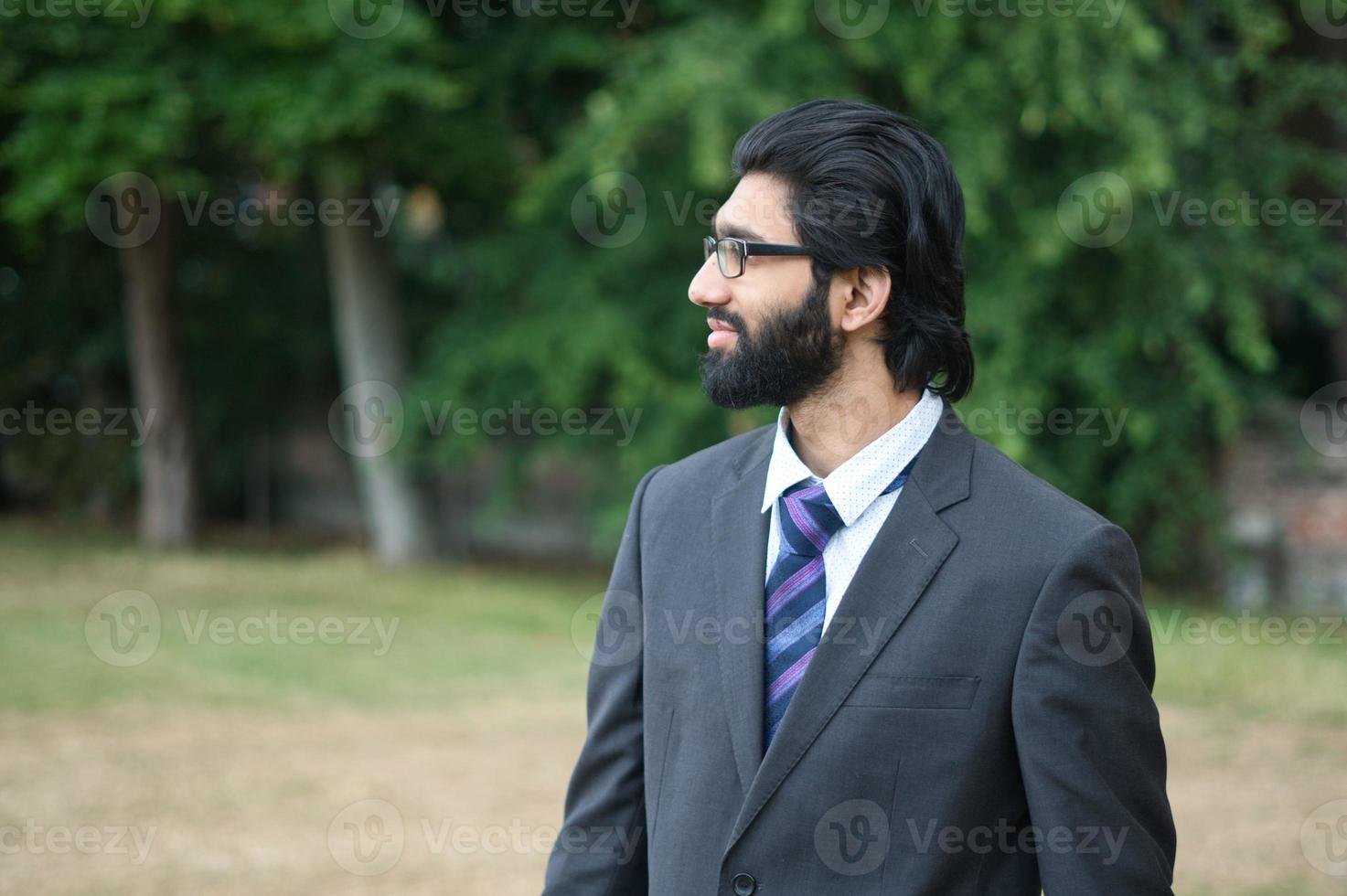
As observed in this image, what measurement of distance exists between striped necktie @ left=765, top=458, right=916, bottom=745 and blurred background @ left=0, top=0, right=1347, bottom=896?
357cm

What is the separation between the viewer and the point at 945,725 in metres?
2.03

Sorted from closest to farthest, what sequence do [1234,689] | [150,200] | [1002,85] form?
[1234,689], [1002,85], [150,200]

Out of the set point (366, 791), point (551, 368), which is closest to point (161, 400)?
point (551, 368)

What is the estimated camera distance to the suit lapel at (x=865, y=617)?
2.07 metres

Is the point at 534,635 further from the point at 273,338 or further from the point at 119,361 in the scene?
the point at 119,361

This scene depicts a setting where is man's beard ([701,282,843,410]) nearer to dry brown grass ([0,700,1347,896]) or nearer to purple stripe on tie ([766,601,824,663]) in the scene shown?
purple stripe on tie ([766,601,824,663])

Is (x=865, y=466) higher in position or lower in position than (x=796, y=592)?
higher

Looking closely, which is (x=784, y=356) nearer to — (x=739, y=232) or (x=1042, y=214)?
(x=739, y=232)

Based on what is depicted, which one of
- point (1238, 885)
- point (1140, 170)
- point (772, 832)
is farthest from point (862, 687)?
point (1140, 170)

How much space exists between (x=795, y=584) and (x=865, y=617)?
0.57 feet

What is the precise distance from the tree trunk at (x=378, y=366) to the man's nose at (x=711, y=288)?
11635 millimetres

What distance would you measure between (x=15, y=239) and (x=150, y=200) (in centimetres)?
260

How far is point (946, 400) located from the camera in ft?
7.80

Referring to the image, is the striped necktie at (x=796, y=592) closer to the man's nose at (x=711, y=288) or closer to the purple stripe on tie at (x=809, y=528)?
the purple stripe on tie at (x=809, y=528)
